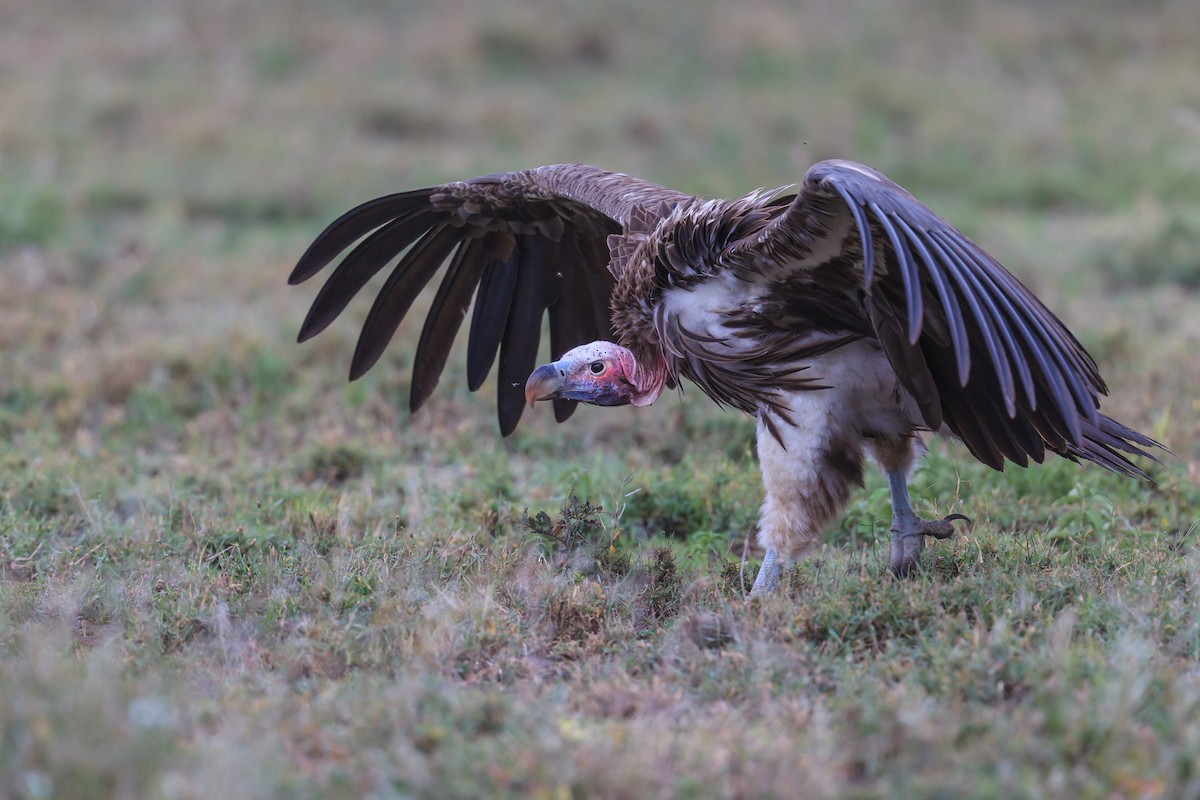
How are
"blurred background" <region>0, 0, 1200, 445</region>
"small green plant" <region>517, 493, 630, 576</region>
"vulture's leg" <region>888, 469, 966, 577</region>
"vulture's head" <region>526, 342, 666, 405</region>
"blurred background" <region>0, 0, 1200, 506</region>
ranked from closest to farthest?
"vulture's leg" <region>888, 469, 966, 577</region>
"small green plant" <region>517, 493, 630, 576</region>
"vulture's head" <region>526, 342, 666, 405</region>
"blurred background" <region>0, 0, 1200, 506</region>
"blurred background" <region>0, 0, 1200, 445</region>

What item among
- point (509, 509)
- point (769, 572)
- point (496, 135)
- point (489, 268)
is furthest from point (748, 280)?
point (496, 135)

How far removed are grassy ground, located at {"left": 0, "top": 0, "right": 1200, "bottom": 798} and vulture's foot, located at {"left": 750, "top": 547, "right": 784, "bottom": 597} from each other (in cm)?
9

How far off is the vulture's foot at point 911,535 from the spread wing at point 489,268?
4.88 feet

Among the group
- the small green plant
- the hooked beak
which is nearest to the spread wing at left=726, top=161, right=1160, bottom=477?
the hooked beak

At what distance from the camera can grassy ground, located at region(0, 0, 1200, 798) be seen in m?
2.68

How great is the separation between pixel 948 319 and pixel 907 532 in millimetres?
1114

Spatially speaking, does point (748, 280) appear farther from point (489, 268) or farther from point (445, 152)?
point (445, 152)

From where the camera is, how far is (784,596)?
3.73 meters

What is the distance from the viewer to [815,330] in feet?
13.1

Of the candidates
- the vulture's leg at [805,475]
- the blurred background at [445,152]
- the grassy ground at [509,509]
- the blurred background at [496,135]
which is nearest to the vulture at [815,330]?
the vulture's leg at [805,475]

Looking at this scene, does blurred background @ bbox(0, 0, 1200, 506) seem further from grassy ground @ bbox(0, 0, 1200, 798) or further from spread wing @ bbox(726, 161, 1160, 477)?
spread wing @ bbox(726, 161, 1160, 477)

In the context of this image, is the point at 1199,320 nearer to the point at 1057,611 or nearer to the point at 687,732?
the point at 1057,611

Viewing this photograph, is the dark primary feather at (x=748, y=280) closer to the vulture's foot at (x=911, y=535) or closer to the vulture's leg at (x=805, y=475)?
the vulture's leg at (x=805, y=475)

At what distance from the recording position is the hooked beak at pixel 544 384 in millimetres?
4262
